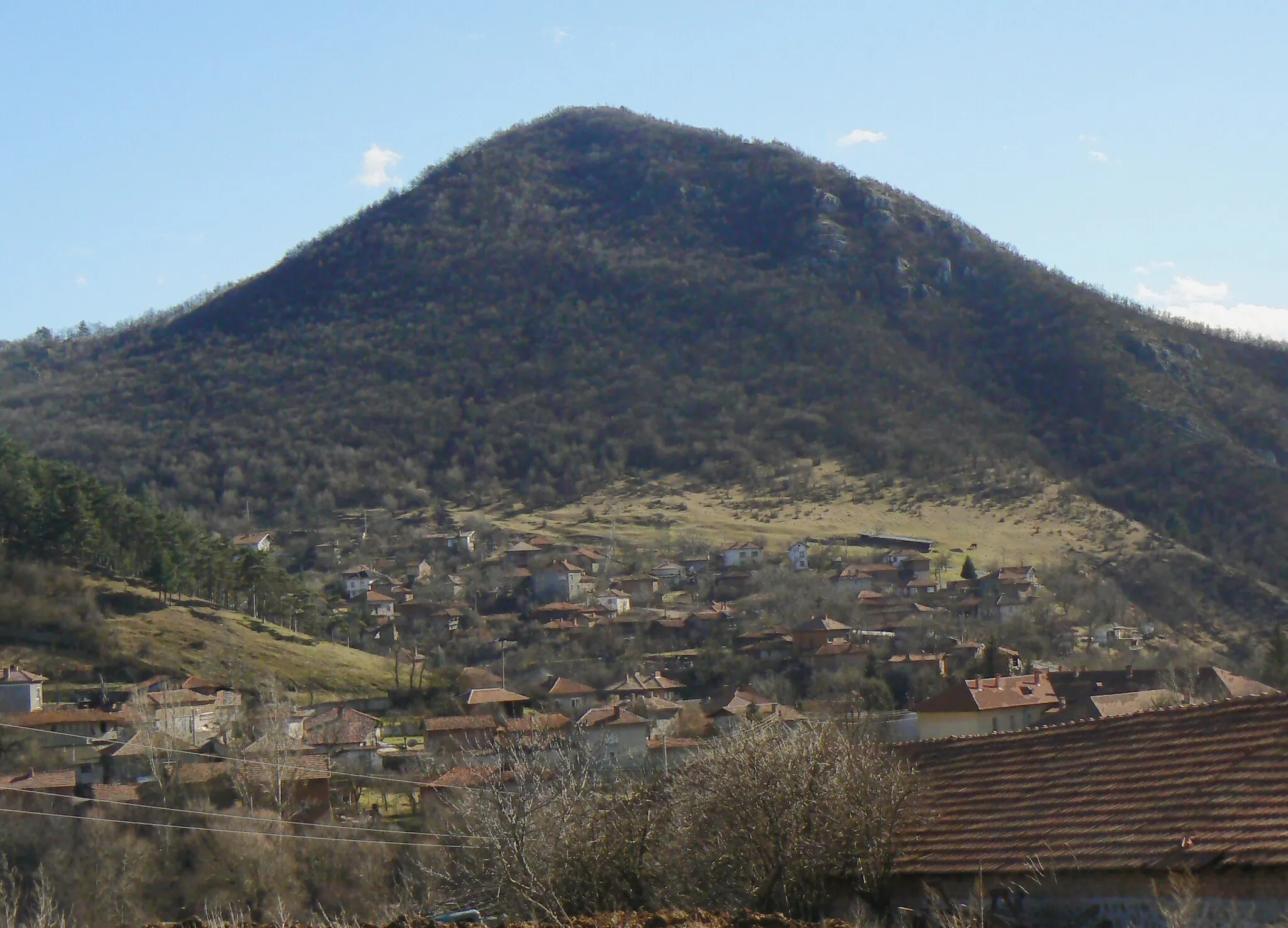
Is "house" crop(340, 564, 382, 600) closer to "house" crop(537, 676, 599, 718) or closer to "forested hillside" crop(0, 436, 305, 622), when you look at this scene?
"forested hillside" crop(0, 436, 305, 622)

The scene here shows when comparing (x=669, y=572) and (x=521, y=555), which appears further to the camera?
(x=521, y=555)

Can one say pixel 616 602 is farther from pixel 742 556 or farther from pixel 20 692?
pixel 20 692

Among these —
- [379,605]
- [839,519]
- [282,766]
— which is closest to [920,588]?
[839,519]

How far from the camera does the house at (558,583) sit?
239ft

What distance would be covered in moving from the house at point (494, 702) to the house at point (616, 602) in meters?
21.7

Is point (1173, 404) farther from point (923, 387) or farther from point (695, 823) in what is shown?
point (695, 823)

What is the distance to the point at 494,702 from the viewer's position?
143 feet

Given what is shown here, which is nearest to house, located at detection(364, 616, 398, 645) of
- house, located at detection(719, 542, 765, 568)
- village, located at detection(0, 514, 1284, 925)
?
village, located at detection(0, 514, 1284, 925)

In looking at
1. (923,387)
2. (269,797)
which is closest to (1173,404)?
Answer: (923,387)

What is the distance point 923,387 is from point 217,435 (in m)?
59.7

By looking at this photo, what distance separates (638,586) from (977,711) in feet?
131

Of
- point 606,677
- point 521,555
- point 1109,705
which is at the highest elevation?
point 1109,705

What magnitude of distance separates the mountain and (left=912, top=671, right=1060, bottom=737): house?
4760 cm

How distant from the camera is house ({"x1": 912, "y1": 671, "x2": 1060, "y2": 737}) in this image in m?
33.8
